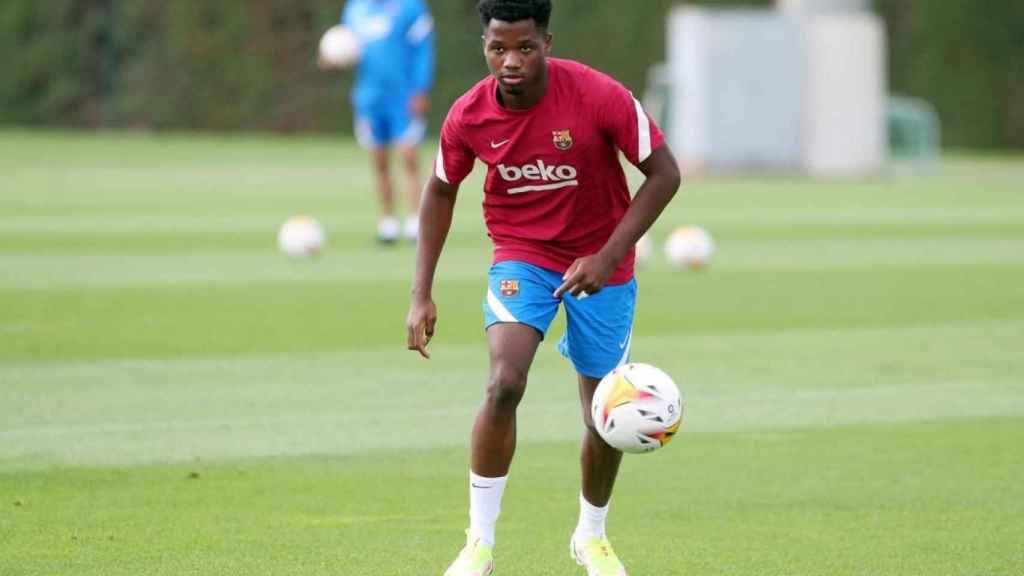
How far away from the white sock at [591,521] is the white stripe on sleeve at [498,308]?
0.74 metres

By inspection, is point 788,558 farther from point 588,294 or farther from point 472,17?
point 472,17

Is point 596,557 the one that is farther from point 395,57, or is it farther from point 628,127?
point 395,57

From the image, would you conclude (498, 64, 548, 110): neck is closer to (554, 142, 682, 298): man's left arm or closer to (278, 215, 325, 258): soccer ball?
(554, 142, 682, 298): man's left arm

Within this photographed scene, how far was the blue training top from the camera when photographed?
65.2ft

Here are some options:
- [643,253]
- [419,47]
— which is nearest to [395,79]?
[419,47]

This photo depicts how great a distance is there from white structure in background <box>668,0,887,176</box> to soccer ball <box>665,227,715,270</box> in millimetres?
14525

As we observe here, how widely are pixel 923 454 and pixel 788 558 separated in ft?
7.29

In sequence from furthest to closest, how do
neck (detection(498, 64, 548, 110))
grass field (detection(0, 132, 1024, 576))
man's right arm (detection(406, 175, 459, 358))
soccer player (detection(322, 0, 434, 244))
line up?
soccer player (detection(322, 0, 434, 244)), grass field (detection(0, 132, 1024, 576)), man's right arm (detection(406, 175, 459, 358)), neck (detection(498, 64, 548, 110))

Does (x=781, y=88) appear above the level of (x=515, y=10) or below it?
below

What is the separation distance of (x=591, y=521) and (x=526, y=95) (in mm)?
1486

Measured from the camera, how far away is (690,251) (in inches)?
672

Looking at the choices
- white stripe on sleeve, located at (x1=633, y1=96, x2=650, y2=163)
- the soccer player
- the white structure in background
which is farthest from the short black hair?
the white structure in background

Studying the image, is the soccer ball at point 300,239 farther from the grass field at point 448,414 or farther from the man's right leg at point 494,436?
the man's right leg at point 494,436

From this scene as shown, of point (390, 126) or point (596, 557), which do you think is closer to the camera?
point (596, 557)
